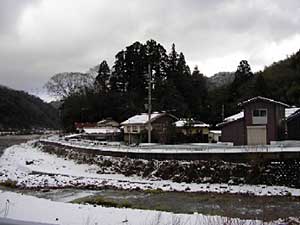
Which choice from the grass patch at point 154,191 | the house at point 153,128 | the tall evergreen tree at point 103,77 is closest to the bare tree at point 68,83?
the tall evergreen tree at point 103,77

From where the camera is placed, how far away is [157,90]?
219 feet

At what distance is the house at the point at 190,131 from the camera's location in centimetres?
4534

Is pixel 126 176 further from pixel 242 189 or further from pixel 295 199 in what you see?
pixel 295 199

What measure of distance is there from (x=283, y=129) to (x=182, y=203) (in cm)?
2143

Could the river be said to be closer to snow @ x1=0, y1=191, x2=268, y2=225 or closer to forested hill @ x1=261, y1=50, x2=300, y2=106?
snow @ x1=0, y1=191, x2=268, y2=225

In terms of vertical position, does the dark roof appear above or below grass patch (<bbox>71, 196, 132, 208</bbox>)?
above

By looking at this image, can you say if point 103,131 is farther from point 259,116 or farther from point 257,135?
point 259,116

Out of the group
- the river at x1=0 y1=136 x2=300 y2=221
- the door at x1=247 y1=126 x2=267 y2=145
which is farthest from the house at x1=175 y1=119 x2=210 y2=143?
the river at x1=0 y1=136 x2=300 y2=221

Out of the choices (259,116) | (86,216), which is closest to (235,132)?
(259,116)

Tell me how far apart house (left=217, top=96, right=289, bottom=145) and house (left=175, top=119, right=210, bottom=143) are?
9.05 m

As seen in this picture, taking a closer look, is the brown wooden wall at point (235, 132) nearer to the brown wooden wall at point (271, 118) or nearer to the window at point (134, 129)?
the brown wooden wall at point (271, 118)

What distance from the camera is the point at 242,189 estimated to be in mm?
22016

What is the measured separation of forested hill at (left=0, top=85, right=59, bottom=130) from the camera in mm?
114438

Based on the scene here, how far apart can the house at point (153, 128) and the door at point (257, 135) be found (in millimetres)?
10649
